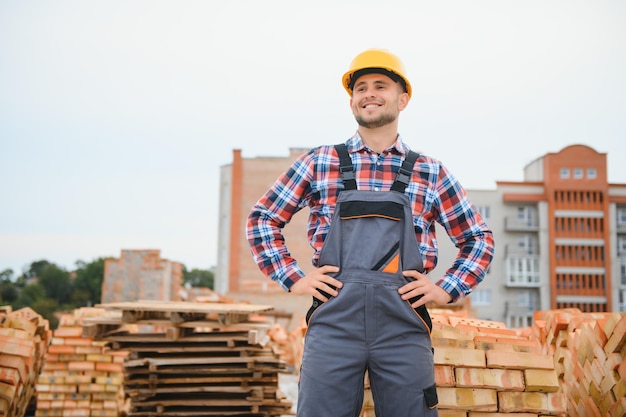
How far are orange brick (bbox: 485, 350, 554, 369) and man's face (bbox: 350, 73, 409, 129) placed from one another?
1925 mm

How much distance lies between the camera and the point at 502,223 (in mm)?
49594

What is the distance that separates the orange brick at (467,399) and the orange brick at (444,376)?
0.10ft

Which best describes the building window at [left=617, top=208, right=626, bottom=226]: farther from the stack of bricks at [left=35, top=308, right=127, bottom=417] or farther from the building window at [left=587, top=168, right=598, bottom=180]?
the stack of bricks at [left=35, top=308, right=127, bottom=417]

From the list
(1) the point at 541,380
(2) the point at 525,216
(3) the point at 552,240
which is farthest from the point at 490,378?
(2) the point at 525,216

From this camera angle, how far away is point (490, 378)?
4250mm

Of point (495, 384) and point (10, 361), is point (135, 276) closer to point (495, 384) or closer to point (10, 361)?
point (10, 361)

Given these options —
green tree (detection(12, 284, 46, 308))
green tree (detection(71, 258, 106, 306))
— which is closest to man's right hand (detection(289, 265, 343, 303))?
green tree (detection(12, 284, 46, 308))

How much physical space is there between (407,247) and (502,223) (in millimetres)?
48641

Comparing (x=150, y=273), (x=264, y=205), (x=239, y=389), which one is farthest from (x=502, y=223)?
(x=264, y=205)

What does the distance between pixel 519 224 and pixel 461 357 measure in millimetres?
47607

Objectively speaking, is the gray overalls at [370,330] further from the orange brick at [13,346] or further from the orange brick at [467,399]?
the orange brick at [13,346]

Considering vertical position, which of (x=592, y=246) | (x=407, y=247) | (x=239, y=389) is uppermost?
(x=592, y=246)

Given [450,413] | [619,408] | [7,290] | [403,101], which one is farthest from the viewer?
[7,290]

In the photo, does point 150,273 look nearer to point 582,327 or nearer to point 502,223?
point 582,327
